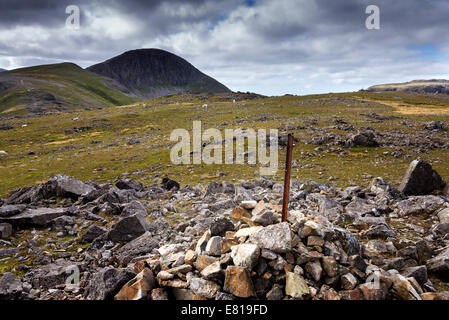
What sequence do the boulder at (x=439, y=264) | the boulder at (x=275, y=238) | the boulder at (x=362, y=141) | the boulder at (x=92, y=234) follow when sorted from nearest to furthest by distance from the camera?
the boulder at (x=275, y=238) < the boulder at (x=439, y=264) < the boulder at (x=92, y=234) < the boulder at (x=362, y=141)

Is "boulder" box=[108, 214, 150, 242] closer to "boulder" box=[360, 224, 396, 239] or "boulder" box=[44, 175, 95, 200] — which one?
"boulder" box=[44, 175, 95, 200]

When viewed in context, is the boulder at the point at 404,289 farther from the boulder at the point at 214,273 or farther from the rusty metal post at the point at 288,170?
the boulder at the point at 214,273

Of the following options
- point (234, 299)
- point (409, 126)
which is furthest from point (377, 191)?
point (409, 126)

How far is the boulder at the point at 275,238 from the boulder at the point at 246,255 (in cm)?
39

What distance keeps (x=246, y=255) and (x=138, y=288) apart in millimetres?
3299

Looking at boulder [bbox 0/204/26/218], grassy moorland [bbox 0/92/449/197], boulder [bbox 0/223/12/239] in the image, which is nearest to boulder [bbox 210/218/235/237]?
boulder [bbox 0/223/12/239]

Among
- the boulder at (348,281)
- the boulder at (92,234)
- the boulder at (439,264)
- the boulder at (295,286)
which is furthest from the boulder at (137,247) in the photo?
the boulder at (439,264)

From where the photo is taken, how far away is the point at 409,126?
45.8 metres

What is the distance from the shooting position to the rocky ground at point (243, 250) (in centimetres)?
702

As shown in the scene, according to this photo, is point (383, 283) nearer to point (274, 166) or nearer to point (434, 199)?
point (434, 199)

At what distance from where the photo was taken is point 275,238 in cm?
756

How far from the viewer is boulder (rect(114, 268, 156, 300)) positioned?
7.11 m

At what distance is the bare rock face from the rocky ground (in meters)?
0.07
